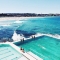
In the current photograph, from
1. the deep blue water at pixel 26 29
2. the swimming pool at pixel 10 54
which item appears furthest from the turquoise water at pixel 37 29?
the swimming pool at pixel 10 54

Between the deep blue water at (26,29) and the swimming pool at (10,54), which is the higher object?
the swimming pool at (10,54)

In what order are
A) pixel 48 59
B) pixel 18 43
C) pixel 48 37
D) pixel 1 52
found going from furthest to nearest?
pixel 48 37 → pixel 18 43 → pixel 1 52 → pixel 48 59

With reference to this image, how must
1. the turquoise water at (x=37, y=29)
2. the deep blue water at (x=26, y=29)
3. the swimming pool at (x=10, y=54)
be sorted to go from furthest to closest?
the turquoise water at (x=37, y=29), the deep blue water at (x=26, y=29), the swimming pool at (x=10, y=54)

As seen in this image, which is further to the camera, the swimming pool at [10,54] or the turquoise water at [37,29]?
the turquoise water at [37,29]

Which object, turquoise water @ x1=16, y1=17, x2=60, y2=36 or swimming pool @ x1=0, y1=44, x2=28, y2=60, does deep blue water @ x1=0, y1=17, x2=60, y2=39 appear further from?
swimming pool @ x1=0, y1=44, x2=28, y2=60

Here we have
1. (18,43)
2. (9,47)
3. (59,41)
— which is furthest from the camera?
(59,41)

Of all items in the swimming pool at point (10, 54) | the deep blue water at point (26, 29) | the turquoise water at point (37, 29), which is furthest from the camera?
the turquoise water at point (37, 29)

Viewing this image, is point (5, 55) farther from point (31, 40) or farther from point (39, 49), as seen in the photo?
point (31, 40)

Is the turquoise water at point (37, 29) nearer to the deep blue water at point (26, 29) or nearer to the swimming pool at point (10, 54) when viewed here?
the deep blue water at point (26, 29)

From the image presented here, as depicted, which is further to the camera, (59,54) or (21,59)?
(59,54)

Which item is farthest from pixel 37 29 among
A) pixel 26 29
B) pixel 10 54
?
pixel 10 54

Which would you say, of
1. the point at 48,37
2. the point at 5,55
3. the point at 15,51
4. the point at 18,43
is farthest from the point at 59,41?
the point at 5,55
